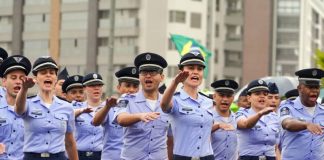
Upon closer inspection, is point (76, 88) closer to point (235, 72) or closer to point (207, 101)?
point (207, 101)

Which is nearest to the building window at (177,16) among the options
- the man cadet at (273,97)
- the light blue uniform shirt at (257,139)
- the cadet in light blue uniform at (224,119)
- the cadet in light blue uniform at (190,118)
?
the man cadet at (273,97)

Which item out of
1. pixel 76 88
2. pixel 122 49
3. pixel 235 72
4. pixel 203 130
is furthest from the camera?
pixel 235 72

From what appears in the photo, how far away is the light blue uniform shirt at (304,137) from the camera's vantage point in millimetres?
10906

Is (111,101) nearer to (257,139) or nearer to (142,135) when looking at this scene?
(142,135)

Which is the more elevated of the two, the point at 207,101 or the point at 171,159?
the point at 207,101

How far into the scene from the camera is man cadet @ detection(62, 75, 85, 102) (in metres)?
14.4

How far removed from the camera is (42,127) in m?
10.5

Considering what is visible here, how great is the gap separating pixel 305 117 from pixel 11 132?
365cm

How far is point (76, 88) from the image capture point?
1451 cm

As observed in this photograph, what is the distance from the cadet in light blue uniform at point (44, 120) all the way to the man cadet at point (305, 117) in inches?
110

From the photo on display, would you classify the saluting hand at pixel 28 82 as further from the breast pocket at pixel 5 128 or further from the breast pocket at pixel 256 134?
the breast pocket at pixel 256 134

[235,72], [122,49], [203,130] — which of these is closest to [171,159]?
[203,130]

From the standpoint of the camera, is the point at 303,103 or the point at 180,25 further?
the point at 180,25

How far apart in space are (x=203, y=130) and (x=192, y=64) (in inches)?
33.0
